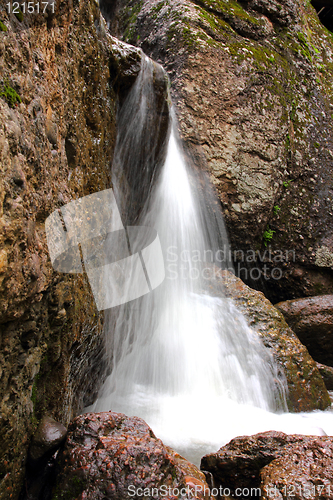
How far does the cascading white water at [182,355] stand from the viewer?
3139 mm

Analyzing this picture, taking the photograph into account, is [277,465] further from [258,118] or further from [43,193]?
[258,118]

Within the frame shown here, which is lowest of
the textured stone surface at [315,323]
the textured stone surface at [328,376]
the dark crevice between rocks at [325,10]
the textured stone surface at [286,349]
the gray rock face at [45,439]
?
the textured stone surface at [328,376]

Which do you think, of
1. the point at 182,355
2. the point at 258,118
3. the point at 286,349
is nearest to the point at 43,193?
the point at 182,355

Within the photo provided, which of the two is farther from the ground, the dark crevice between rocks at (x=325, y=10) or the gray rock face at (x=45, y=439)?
the dark crevice between rocks at (x=325, y=10)

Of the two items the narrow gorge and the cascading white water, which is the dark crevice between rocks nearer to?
the narrow gorge

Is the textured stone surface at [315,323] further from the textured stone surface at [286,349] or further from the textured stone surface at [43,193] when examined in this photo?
the textured stone surface at [43,193]

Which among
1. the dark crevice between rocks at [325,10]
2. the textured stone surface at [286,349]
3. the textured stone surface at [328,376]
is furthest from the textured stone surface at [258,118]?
the dark crevice between rocks at [325,10]

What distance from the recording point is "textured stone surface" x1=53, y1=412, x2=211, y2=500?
138cm

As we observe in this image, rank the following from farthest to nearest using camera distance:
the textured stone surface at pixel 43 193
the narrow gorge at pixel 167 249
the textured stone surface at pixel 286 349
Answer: the textured stone surface at pixel 286 349 < the narrow gorge at pixel 167 249 < the textured stone surface at pixel 43 193

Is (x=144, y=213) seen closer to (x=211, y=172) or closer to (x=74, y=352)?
(x=211, y=172)

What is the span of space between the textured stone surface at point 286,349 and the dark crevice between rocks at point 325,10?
29.3 feet

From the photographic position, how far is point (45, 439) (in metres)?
1.58

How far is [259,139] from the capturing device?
19.1ft

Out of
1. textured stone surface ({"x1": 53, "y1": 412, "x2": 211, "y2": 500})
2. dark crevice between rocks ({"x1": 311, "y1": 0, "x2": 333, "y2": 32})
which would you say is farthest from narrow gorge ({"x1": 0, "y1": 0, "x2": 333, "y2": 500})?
dark crevice between rocks ({"x1": 311, "y1": 0, "x2": 333, "y2": 32})
